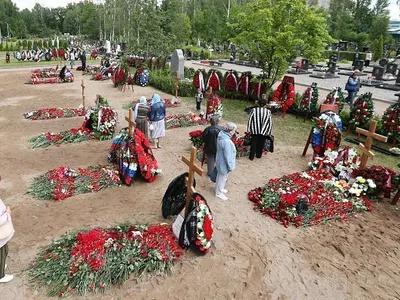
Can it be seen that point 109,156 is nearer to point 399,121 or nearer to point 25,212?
point 25,212

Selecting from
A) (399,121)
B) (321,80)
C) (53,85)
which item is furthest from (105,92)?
(321,80)

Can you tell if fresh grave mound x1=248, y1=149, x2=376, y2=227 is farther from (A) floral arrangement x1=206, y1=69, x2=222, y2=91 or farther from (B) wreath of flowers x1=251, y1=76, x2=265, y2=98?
(A) floral arrangement x1=206, y1=69, x2=222, y2=91

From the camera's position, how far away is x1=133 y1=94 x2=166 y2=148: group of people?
9.58 meters

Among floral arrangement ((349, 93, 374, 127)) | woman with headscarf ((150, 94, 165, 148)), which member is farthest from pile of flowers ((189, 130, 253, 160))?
floral arrangement ((349, 93, 374, 127))

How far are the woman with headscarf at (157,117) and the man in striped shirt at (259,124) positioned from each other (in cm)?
270

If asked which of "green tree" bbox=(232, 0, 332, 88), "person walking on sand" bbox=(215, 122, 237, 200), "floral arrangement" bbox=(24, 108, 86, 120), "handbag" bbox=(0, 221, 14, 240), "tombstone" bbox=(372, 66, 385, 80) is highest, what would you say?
"green tree" bbox=(232, 0, 332, 88)

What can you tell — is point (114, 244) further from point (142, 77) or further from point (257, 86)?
point (142, 77)

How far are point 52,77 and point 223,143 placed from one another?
19868mm

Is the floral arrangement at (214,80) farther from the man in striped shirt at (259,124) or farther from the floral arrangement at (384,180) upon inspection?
the floral arrangement at (384,180)

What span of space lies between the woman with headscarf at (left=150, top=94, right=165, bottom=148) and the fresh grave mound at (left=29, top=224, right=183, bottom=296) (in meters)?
4.86

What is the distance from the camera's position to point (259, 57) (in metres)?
15.1

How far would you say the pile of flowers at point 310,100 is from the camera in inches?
526

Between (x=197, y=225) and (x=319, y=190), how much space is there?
3346mm

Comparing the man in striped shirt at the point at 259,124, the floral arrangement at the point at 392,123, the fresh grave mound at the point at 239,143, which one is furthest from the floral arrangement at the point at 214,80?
the floral arrangement at the point at 392,123
